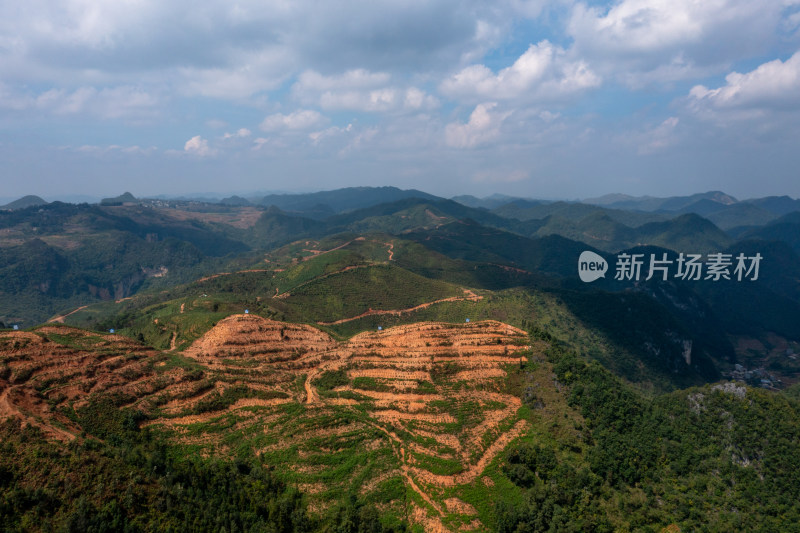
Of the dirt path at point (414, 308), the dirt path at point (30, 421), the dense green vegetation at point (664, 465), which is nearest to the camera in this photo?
the dirt path at point (30, 421)

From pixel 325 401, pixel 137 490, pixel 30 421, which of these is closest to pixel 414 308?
pixel 325 401


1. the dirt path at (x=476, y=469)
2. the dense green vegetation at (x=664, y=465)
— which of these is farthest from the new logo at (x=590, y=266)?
the dirt path at (x=476, y=469)

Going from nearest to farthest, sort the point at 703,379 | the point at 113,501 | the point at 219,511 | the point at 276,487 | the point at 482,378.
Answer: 1. the point at 113,501
2. the point at 219,511
3. the point at 276,487
4. the point at 482,378
5. the point at 703,379

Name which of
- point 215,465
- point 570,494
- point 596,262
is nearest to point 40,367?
point 215,465

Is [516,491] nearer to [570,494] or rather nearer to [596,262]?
[570,494]

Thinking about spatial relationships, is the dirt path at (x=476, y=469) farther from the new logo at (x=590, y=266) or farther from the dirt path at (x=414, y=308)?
the new logo at (x=590, y=266)

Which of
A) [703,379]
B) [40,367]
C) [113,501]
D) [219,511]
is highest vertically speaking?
[40,367]
